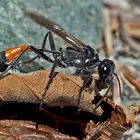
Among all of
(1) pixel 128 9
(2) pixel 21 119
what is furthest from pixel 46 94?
(1) pixel 128 9

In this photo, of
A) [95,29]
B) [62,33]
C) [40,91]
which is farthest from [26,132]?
[95,29]

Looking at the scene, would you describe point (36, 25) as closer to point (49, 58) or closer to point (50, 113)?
point (49, 58)

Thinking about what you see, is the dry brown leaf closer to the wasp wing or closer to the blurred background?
the blurred background

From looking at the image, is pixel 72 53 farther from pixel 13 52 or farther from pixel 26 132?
pixel 26 132

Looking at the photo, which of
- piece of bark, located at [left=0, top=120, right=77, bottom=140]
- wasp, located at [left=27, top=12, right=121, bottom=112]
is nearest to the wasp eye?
wasp, located at [left=27, top=12, right=121, bottom=112]

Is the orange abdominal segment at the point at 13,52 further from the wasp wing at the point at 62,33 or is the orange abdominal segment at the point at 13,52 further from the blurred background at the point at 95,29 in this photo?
the wasp wing at the point at 62,33

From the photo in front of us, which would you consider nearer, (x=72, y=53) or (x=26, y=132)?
(x=26, y=132)

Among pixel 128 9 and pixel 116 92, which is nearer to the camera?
pixel 116 92

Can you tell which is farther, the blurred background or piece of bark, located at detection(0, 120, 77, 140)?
the blurred background

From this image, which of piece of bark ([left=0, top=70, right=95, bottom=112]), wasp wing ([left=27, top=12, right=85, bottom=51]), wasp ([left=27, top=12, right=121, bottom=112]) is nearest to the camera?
Result: piece of bark ([left=0, top=70, right=95, bottom=112])
